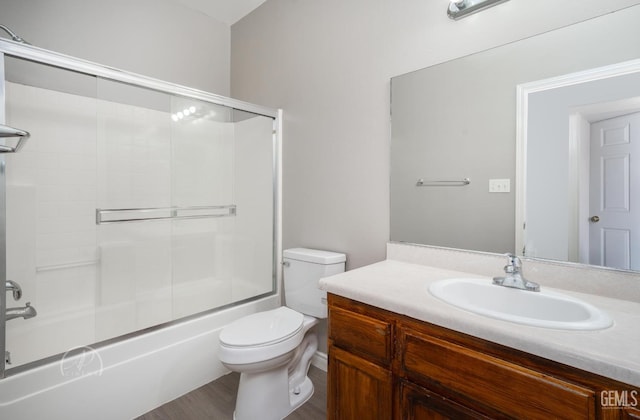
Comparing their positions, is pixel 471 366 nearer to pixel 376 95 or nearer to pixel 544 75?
pixel 544 75

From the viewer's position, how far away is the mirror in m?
1.17

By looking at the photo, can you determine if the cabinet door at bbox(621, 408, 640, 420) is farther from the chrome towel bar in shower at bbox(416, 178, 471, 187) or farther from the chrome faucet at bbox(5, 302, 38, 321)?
the chrome faucet at bbox(5, 302, 38, 321)

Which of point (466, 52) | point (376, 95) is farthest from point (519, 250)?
point (376, 95)

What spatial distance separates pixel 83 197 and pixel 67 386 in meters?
1.19

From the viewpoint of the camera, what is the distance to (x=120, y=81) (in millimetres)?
1654

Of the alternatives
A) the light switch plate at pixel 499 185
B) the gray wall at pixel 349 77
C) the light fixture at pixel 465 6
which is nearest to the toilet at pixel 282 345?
the gray wall at pixel 349 77

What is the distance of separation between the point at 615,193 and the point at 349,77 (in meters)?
1.42

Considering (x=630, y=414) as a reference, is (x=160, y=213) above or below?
above

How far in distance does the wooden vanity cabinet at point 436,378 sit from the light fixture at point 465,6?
138 centimetres

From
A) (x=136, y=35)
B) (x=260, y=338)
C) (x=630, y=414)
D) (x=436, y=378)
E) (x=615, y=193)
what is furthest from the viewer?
(x=136, y=35)

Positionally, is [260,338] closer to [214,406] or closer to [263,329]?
[263,329]

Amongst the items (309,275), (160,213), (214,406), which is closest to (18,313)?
(160,213)

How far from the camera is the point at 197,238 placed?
7.30 ft

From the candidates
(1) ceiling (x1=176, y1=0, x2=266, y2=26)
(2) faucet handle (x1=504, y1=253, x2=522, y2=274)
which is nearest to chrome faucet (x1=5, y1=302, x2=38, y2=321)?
(2) faucet handle (x1=504, y1=253, x2=522, y2=274)
